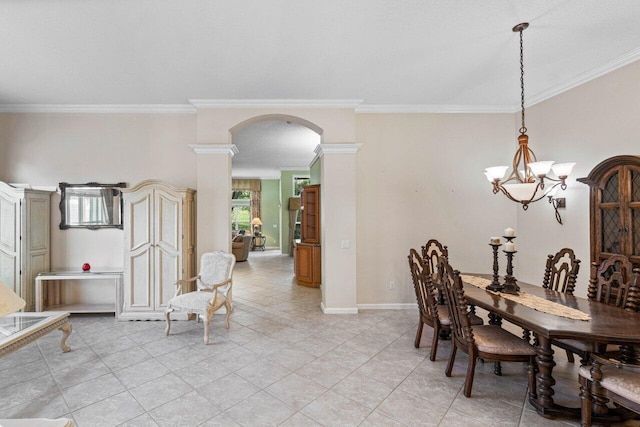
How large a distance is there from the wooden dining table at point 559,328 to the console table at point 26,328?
406cm

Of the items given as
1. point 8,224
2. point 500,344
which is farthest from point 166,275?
point 500,344

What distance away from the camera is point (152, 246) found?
4.00 m

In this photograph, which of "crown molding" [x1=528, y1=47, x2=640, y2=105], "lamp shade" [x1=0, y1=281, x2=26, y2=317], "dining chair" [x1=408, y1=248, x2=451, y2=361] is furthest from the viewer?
"crown molding" [x1=528, y1=47, x2=640, y2=105]

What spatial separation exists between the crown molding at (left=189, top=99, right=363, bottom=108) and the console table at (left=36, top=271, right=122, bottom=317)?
278 cm

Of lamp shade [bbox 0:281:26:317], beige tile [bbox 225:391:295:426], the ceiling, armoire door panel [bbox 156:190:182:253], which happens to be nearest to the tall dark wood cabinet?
the ceiling

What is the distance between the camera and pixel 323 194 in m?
4.32

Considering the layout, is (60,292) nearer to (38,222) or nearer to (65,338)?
(38,222)

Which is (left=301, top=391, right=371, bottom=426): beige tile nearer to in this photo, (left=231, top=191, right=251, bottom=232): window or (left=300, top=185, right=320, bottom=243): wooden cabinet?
(left=300, top=185, right=320, bottom=243): wooden cabinet

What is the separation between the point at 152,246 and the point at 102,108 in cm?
235

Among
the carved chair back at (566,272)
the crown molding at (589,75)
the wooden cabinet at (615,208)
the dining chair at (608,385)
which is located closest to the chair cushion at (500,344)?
the dining chair at (608,385)

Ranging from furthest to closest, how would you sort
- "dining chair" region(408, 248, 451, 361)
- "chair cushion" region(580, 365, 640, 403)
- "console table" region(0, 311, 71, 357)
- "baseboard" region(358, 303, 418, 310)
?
"baseboard" region(358, 303, 418, 310) → "dining chair" region(408, 248, 451, 361) → "console table" region(0, 311, 71, 357) → "chair cushion" region(580, 365, 640, 403)

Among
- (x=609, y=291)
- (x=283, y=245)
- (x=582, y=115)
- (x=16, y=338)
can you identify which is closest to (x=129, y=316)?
(x=16, y=338)

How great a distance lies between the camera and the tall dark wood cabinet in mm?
6059

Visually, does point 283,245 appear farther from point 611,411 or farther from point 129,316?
point 611,411
